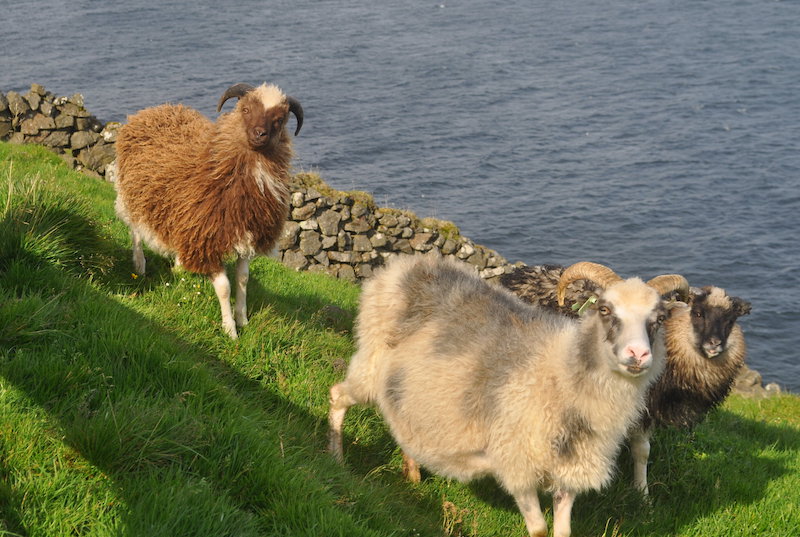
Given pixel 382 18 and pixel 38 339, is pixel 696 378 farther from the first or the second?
pixel 382 18

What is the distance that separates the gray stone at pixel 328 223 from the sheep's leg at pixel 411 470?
35.3 ft

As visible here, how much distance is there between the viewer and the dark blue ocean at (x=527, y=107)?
92.6 ft

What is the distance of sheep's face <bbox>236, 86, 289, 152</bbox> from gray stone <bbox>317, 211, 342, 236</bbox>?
29.8 ft

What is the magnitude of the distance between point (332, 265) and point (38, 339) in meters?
11.9

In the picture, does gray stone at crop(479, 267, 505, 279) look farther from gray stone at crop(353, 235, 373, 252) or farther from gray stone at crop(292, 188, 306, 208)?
gray stone at crop(292, 188, 306, 208)

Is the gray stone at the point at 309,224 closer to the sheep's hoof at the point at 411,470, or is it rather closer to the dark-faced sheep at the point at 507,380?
the dark-faced sheep at the point at 507,380

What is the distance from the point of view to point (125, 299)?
6.86 metres

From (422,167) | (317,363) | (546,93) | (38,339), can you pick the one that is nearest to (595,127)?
(546,93)

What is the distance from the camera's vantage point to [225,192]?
25.4ft

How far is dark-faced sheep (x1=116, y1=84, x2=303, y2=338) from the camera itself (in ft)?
25.1

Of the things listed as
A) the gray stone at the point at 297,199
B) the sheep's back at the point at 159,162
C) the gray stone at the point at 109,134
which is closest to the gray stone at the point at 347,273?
the gray stone at the point at 297,199

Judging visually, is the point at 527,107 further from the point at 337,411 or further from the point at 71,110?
the point at 337,411

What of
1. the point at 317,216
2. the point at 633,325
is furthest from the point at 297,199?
the point at 633,325

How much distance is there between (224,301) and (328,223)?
9706 mm
